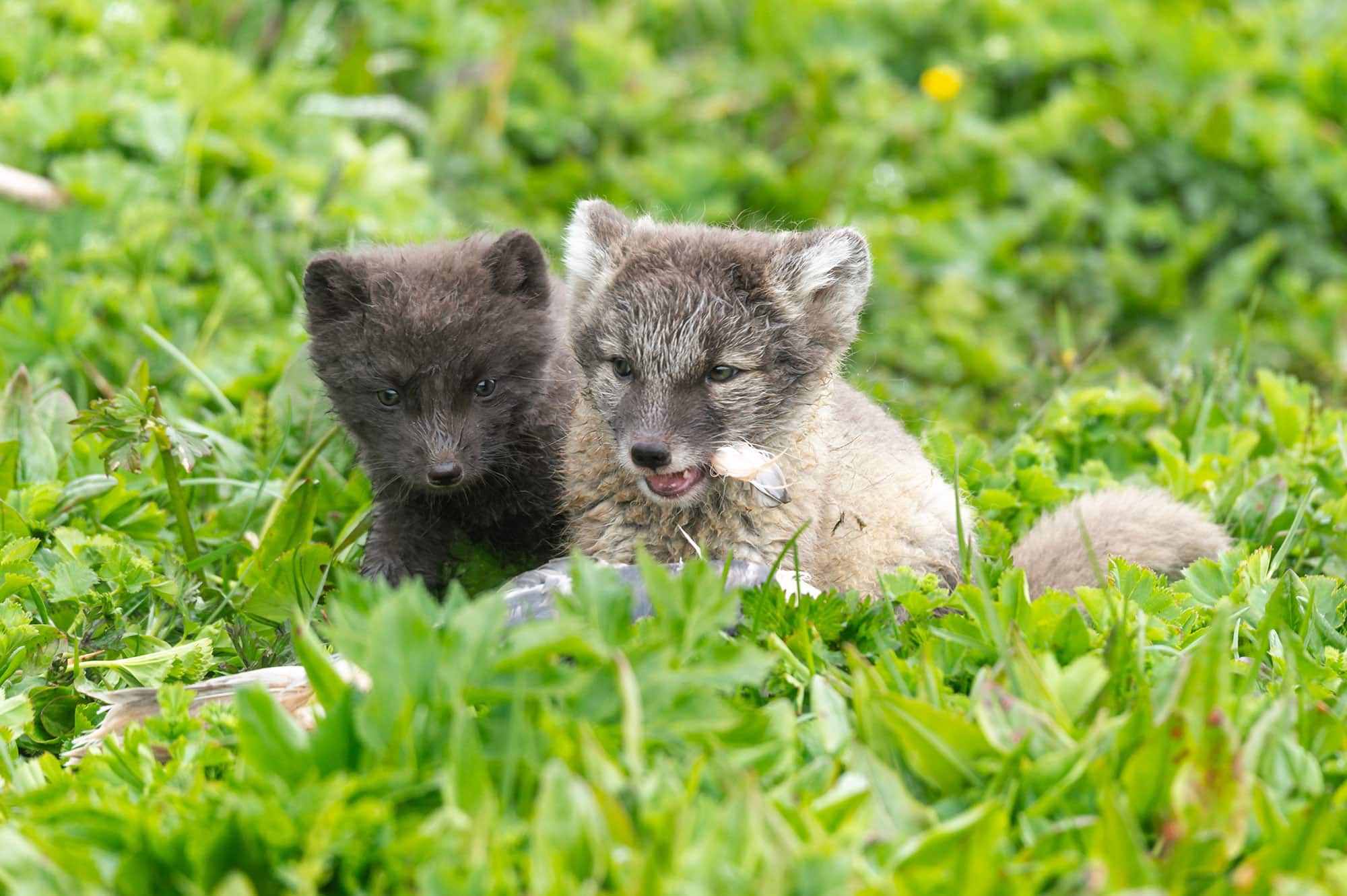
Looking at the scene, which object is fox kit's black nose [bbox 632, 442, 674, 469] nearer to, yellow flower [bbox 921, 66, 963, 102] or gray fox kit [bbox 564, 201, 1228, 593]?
gray fox kit [bbox 564, 201, 1228, 593]

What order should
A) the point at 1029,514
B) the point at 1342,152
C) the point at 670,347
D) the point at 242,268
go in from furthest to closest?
the point at 1342,152
the point at 242,268
the point at 1029,514
the point at 670,347

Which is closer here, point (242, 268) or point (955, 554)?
point (955, 554)

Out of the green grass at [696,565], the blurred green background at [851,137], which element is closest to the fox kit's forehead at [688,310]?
the green grass at [696,565]

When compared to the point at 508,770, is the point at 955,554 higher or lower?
lower

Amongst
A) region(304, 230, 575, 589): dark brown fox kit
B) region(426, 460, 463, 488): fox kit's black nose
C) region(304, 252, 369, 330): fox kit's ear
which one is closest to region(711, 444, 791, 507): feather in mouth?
region(304, 230, 575, 589): dark brown fox kit

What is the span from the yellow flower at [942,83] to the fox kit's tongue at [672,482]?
20.7 feet

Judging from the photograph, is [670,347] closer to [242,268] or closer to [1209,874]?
[1209,874]

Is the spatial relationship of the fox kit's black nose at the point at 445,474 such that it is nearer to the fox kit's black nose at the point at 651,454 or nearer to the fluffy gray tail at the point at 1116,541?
the fox kit's black nose at the point at 651,454

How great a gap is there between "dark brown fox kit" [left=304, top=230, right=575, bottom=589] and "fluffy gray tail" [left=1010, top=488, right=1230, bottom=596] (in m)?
1.68

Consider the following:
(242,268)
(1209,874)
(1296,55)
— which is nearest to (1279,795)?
(1209,874)

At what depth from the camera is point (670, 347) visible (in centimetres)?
425

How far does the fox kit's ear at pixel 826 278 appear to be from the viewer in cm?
435

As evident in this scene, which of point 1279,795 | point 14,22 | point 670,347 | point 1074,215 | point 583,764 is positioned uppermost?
point 14,22

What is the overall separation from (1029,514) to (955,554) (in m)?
0.60
